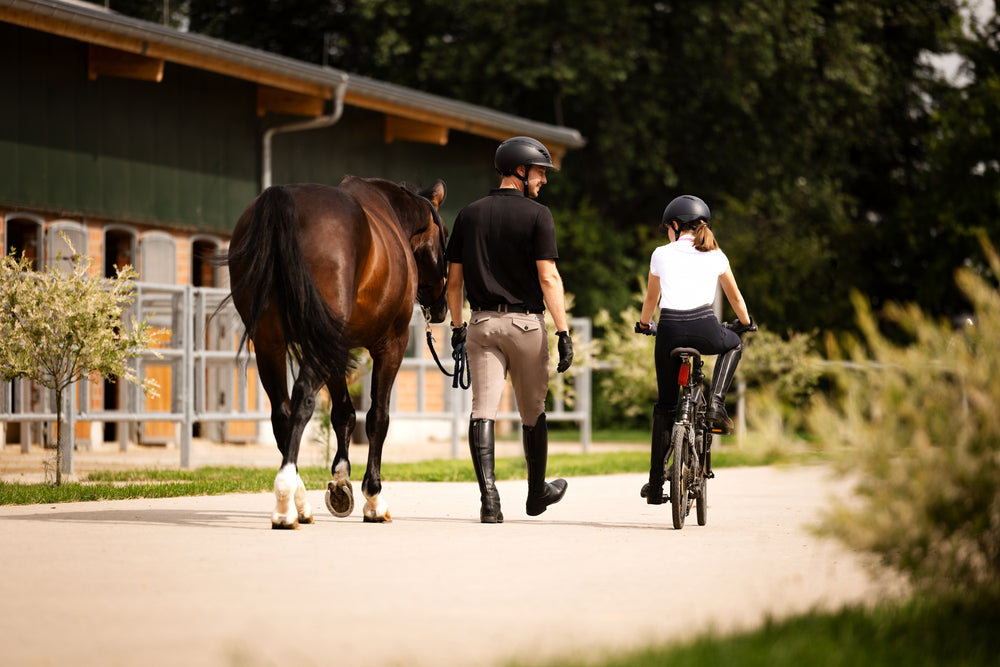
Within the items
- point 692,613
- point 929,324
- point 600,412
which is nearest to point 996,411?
point 929,324

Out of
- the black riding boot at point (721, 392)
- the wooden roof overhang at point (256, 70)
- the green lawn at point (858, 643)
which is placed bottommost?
the green lawn at point (858, 643)

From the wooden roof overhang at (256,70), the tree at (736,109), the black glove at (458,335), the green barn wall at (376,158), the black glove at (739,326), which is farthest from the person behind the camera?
the tree at (736,109)

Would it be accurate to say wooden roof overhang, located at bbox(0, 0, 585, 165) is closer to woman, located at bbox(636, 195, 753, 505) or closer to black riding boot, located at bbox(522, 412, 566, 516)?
black riding boot, located at bbox(522, 412, 566, 516)

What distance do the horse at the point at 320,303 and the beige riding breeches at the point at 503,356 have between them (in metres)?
0.57

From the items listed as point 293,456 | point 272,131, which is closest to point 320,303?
point 293,456

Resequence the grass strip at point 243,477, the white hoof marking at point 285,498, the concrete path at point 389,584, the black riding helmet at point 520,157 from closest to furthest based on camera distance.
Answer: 1. the concrete path at point 389,584
2. the white hoof marking at point 285,498
3. the black riding helmet at point 520,157
4. the grass strip at point 243,477

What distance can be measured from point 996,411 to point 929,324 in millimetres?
397

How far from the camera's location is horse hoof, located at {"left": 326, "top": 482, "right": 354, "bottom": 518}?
8.80 metres

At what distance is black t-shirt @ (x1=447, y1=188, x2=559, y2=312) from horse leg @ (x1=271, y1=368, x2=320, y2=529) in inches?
47.6

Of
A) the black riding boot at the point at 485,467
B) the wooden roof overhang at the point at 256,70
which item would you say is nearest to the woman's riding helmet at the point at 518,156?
the black riding boot at the point at 485,467

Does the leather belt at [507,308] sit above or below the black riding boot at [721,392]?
above

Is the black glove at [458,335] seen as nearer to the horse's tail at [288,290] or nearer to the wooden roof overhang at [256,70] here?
the horse's tail at [288,290]

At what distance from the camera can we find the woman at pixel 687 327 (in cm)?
870

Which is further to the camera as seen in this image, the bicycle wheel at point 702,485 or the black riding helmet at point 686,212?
the black riding helmet at point 686,212
